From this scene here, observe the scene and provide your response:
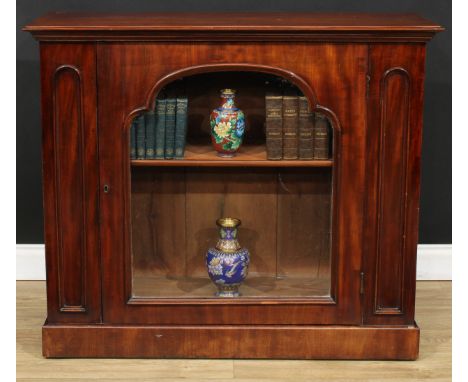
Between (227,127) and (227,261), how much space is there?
1.40 ft

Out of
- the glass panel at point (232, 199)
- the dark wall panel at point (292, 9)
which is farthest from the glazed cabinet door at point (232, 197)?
the dark wall panel at point (292, 9)

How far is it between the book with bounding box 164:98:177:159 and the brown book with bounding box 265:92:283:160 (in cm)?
28

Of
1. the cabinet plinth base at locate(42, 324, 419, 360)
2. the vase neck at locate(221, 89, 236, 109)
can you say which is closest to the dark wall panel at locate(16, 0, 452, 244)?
the vase neck at locate(221, 89, 236, 109)

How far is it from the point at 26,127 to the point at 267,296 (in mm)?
1134

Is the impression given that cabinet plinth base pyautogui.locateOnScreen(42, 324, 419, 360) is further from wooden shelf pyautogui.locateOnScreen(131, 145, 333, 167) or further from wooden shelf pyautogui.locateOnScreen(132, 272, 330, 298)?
wooden shelf pyautogui.locateOnScreen(131, 145, 333, 167)

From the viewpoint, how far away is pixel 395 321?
3.01 meters

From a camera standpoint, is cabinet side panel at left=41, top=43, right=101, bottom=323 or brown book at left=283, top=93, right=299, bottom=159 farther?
brown book at left=283, top=93, right=299, bottom=159

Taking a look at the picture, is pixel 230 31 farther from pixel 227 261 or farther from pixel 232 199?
pixel 227 261

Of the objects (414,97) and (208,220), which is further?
(208,220)

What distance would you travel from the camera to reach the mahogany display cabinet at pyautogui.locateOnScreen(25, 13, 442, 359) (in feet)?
9.28

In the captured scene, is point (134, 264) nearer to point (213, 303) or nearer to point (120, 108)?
point (213, 303)

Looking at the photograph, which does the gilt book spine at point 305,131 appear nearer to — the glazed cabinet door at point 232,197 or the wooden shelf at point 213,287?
the glazed cabinet door at point 232,197

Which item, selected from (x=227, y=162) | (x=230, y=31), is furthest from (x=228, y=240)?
(x=230, y=31)

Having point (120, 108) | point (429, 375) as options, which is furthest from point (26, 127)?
point (429, 375)
